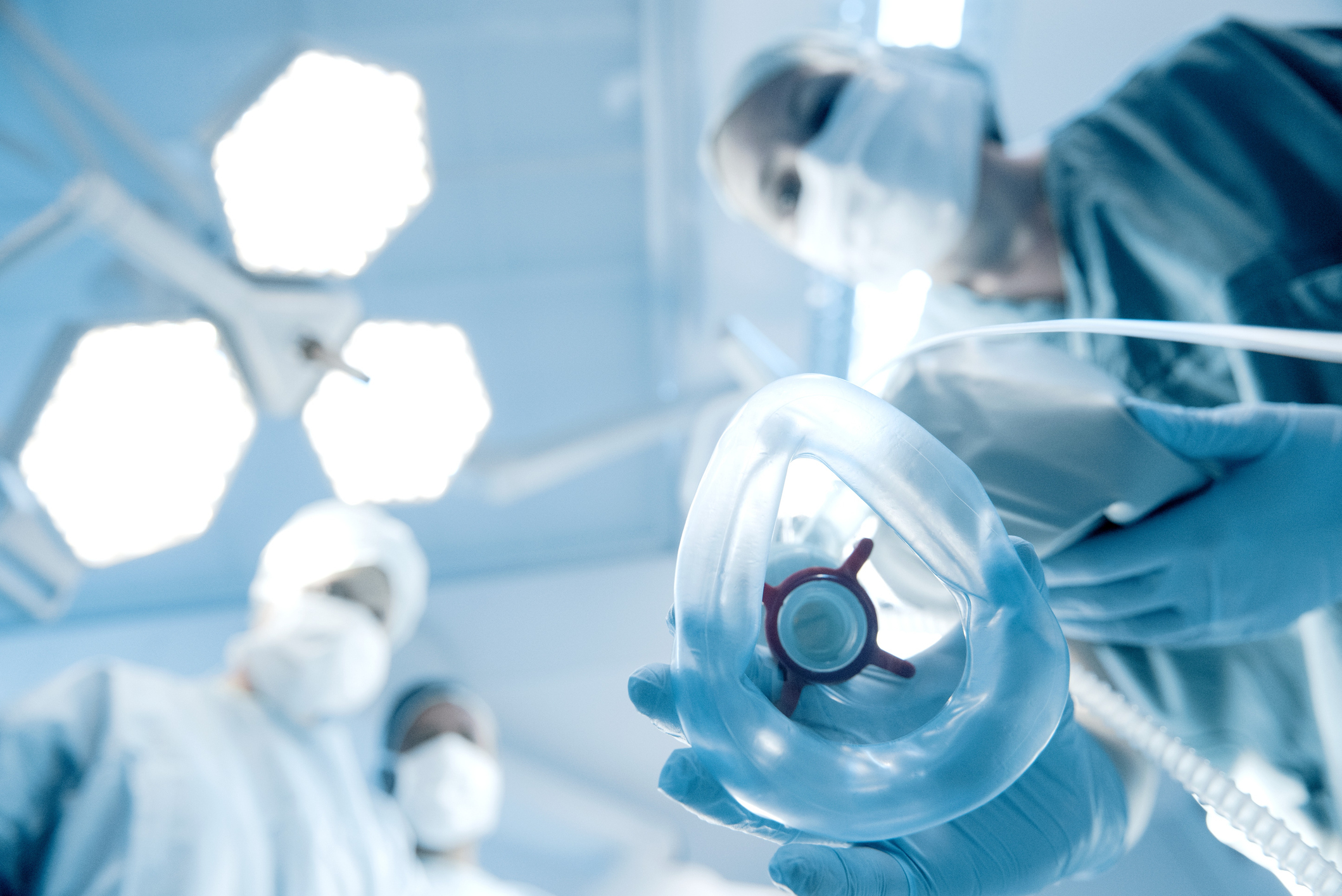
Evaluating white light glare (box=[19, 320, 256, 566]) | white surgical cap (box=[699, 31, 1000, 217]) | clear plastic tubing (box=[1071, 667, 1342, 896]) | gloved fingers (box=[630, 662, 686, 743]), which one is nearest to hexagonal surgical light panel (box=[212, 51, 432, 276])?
white light glare (box=[19, 320, 256, 566])

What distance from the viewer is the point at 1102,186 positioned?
1.20 meters

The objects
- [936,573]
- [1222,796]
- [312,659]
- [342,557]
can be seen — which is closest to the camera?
[936,573]

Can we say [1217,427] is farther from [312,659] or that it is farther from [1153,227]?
[312,659]

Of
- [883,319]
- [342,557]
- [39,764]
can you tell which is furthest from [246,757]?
[883,319]

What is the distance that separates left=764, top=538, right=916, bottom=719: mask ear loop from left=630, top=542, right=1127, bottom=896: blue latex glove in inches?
0.7

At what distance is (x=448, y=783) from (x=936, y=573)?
1.87m

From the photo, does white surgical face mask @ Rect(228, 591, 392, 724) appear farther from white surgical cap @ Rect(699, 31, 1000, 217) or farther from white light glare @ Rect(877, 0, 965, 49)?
white light glare @ Rect(877, 0, 965, 49)

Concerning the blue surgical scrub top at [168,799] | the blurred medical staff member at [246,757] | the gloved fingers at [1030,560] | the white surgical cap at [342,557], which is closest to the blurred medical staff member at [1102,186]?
the gloved fingers at [1030,560]

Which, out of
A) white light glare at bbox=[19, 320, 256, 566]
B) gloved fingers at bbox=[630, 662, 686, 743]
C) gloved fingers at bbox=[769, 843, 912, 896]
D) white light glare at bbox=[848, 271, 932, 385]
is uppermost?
gloved fingers at bbox=[630, 662, 686, 743]

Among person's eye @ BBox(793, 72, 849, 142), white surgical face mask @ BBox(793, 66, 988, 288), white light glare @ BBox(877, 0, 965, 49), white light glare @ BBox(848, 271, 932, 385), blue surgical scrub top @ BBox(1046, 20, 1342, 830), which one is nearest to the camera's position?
blue surgical scrub top @ BBox(1046, 20, 1342, 830)

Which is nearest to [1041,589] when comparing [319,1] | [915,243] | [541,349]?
[915,243]

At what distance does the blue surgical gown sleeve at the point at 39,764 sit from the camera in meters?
1.13

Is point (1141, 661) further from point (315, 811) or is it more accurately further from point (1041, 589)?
point (315, 811)

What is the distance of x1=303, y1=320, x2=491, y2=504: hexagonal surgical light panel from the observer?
1422 mm
